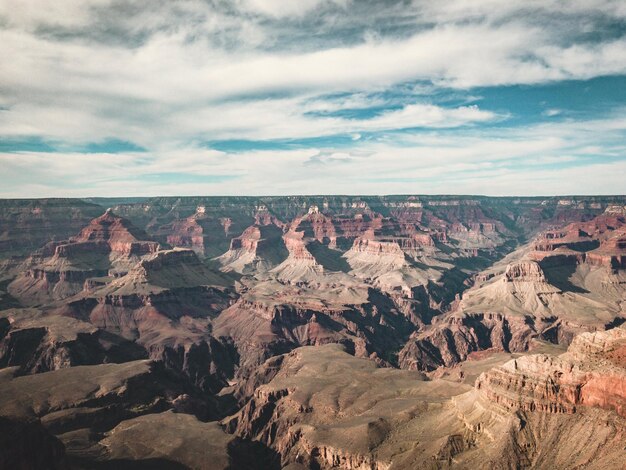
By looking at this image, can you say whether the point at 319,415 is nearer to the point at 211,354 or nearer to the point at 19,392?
the point at 19,392

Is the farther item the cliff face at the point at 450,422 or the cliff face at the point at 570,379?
the cliff face at the point at 570,379

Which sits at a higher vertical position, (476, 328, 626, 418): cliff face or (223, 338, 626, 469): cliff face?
(476, 328, 626, 418): cliff face

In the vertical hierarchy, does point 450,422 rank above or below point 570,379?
below

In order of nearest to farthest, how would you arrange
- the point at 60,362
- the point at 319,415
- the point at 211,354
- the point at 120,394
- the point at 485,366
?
the point at 319,415 < the point at 120,394 < the point at 485,366 < the point at 60,362 < the point at 211,354

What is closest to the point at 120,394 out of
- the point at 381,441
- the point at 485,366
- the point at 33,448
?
the point at 33,448

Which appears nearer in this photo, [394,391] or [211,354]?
[394,391]

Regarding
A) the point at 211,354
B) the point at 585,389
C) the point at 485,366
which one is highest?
the point at 585,389

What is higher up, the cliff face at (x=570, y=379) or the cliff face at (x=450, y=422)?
the cliff face at (x=570, y=379)

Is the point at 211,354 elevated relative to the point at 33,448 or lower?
lower

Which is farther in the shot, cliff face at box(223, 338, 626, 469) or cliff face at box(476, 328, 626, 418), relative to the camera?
cliff face at box(476, 328, 626, 418)

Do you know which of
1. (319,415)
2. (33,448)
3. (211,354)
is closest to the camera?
(33,448)

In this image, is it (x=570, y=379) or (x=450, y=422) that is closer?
(x=570, y=379)
